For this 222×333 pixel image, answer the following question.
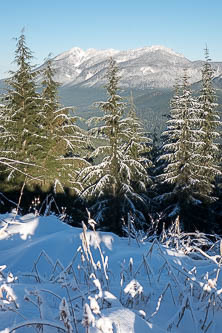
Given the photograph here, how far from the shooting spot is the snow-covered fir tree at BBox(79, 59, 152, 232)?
17.6 metres

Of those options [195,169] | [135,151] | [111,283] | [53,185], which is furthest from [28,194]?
[111,283]

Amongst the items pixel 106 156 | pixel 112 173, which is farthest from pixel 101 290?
pixel 106 156

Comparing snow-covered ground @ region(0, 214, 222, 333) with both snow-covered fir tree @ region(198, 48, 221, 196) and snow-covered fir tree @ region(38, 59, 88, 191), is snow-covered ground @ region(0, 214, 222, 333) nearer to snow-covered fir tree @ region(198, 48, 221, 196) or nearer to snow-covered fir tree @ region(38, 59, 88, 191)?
snow-covered fir tree @ region(38, 59, 88, 191)

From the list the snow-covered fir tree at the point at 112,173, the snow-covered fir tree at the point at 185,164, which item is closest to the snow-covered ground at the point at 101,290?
the snow-covered fir tree at the point at 112,173

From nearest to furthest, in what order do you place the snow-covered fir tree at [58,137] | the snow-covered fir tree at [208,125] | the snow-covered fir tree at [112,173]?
the snow-covered fir tree at [112,173] → the snow-covered fir tree at [58,137] → the snow-covered fir tree at [208,125]

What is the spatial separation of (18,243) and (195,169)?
1797 centimetres

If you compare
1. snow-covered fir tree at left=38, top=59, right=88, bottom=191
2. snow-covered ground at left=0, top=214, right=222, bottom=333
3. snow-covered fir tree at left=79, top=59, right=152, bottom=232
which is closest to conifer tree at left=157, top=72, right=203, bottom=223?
snow-covered fir tree at left=79, top=59, right=152, bottom=232

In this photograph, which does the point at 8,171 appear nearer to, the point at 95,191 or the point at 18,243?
the point at 95,191

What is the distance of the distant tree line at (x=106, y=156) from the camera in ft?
58.6

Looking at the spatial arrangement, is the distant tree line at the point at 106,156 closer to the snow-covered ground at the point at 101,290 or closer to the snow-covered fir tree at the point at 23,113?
the snow-covered fir tree at the point at 23,113

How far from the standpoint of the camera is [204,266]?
7.32 ft

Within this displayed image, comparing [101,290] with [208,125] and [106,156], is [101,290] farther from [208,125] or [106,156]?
[208,125]

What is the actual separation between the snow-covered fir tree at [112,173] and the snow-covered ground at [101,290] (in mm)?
14616

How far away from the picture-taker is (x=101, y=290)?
1.20m
